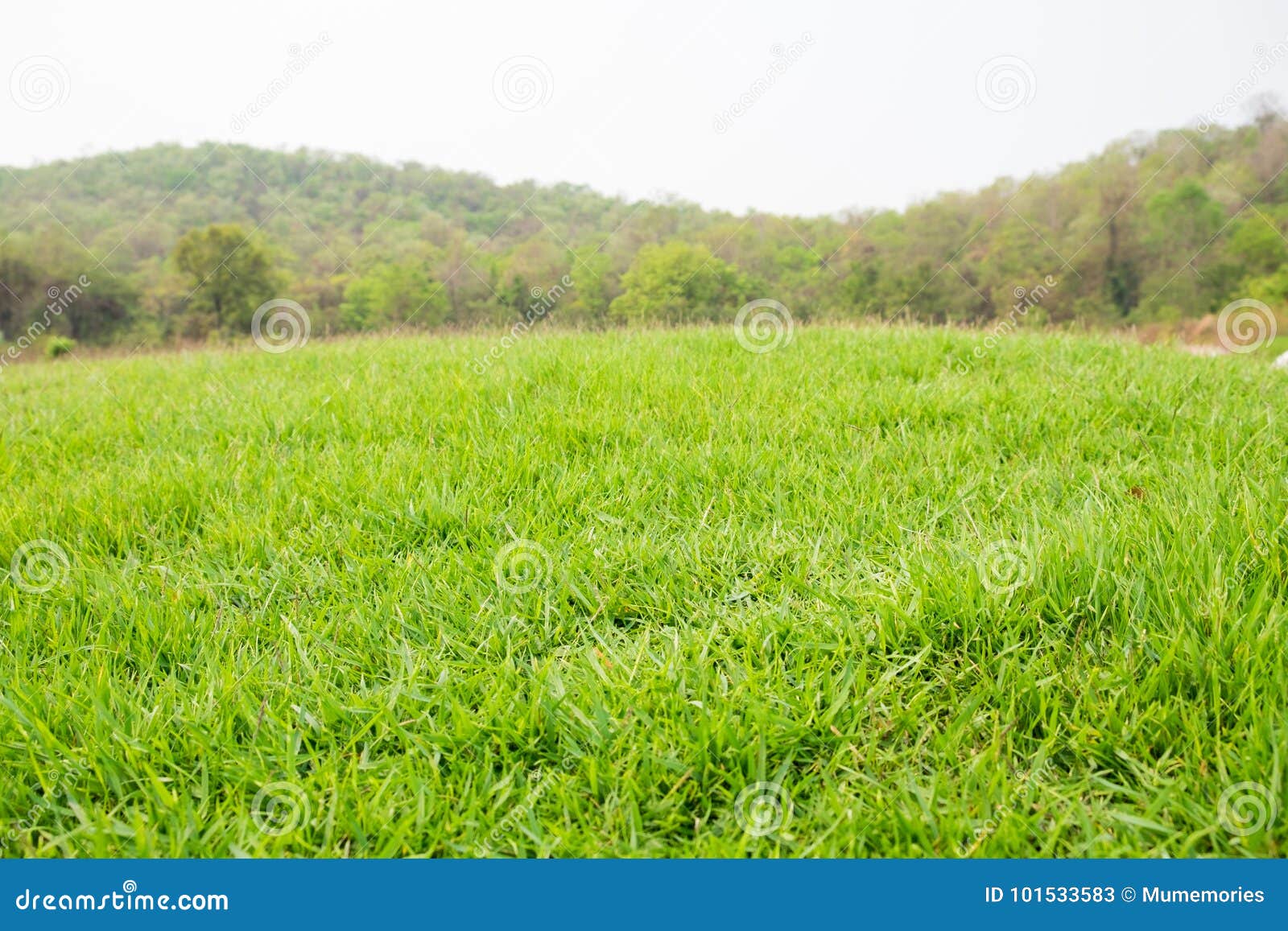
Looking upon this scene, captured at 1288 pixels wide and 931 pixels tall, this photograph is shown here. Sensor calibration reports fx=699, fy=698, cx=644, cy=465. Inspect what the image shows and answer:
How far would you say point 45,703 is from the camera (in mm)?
1656

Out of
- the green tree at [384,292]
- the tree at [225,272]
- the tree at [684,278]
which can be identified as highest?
the tree at [225,272]

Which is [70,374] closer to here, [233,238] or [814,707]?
[814,707]

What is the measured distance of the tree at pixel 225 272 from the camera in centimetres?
3306

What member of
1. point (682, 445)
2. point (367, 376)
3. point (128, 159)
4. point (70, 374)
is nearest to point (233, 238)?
point (128, 159)

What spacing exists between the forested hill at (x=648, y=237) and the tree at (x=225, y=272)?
9 cm

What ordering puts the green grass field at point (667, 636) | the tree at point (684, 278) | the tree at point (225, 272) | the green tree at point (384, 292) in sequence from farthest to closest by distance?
1. the tree at point (225, 272)
2. the green tree at point (384, 292)
3. the tree at point (684, 278)
4. the green grass field at point (667, 636)

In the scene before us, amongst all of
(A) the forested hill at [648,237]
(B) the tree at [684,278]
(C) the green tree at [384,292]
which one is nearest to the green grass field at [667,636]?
(B) the tree at [684,278]

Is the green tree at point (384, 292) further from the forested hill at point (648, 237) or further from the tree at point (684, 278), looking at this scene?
the tree at point (684, 278)

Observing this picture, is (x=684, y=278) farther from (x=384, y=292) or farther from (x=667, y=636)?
(x=667, y=636)

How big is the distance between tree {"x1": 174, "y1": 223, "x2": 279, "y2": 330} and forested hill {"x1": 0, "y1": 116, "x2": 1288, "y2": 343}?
0.09 m

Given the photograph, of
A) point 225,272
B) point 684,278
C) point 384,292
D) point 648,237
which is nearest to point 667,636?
point 684,278

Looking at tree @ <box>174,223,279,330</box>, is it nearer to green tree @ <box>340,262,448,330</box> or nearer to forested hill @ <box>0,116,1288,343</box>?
forested hill @ <box>0,116,1288,343</box>

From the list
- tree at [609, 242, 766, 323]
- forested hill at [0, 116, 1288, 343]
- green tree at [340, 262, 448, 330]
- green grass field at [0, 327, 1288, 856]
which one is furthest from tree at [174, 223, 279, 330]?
green grass field at [0, 327, 1288, 856]

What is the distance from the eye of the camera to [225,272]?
3372 cm
